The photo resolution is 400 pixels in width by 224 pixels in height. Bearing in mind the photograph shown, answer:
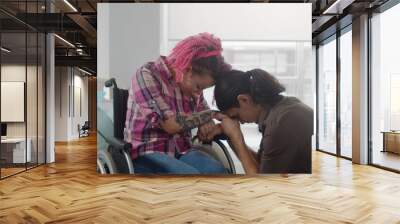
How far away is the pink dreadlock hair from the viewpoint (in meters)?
6.46

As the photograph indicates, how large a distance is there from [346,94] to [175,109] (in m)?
4.86

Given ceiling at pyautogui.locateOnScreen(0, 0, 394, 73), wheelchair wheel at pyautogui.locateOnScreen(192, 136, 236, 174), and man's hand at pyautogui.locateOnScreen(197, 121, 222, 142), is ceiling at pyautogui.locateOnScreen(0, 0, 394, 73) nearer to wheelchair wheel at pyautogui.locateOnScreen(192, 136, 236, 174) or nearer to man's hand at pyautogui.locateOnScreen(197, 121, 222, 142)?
man's hand at pyautogui.locateOnScreen(197, 121, 222, 142)

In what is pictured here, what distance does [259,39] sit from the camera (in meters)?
6.50

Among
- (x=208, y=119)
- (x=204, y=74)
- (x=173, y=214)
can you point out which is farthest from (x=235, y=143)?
(x=173, y=214)

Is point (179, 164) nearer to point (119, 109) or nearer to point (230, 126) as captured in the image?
point (230, 126)

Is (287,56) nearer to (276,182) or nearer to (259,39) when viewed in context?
(259,39)

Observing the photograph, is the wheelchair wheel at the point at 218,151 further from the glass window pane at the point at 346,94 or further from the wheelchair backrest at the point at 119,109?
the glass window pane at the point at 346,94

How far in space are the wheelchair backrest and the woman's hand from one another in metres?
1.51

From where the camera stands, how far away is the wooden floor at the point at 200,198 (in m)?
4.04

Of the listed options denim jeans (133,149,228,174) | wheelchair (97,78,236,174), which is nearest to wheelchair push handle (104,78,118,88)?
wheelchair (97,78,236,174)

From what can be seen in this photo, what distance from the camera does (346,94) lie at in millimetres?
9305

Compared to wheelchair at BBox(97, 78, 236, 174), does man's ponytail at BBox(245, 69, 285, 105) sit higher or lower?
higher

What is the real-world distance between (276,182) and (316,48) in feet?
21.1

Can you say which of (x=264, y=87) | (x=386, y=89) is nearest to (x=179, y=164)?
(x=264, y=87)
